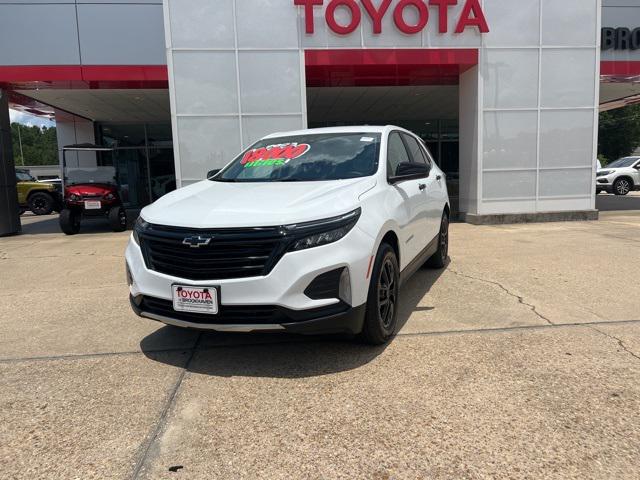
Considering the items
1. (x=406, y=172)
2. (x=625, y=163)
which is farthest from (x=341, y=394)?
(x=625, y=163)

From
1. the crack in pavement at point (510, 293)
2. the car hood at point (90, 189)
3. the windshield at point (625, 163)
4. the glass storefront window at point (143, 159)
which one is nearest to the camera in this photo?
the crack in pavement at point (510, 293)

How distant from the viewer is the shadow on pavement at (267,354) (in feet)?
11.2

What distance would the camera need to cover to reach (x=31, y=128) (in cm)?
11319

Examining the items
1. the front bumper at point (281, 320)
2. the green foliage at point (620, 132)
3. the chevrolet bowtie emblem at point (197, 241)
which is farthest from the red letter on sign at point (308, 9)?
the green foliage at point (620, 132)

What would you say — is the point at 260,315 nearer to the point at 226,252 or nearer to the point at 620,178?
the point at 226,252

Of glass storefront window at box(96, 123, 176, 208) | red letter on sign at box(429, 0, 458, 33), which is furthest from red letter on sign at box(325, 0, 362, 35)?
glass storefront window at box(96, 123, 176, 208)

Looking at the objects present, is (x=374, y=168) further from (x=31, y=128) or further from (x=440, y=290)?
(x=31, y=128)

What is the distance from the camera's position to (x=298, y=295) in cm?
307

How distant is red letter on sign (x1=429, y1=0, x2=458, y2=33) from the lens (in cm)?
1073

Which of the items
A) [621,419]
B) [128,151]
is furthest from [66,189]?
[621,419]

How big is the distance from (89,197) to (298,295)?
416 inches

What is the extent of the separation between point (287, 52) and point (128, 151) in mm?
13055

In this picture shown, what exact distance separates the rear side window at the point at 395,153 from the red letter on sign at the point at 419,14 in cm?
677

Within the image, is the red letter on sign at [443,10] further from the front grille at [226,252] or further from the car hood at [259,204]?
the front grille at [226,252]
